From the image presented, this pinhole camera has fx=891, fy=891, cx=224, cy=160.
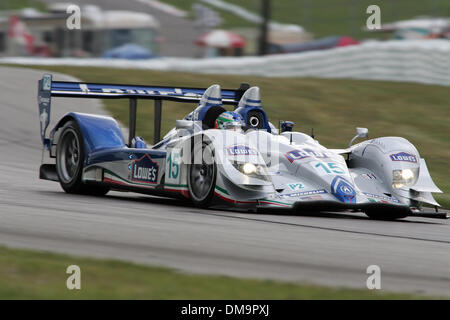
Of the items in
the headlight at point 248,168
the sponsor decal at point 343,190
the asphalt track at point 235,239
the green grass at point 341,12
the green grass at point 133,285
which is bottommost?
the green grass at point 133,285

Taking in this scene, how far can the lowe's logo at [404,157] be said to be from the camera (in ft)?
29.8

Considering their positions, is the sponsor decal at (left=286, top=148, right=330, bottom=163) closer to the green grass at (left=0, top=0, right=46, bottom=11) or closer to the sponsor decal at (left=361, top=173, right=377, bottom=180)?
the sponsor decal at (left=361, top=173, right=377, bottom=180)

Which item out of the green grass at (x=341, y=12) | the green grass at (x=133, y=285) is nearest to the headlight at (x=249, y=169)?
the green grass at (x=133, y=285)

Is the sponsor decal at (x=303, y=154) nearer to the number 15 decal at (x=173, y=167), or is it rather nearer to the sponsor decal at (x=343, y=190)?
the sponsor decal at (x=343, y=190)

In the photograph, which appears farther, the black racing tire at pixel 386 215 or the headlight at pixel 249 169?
the black racing tire at pixel 386 215

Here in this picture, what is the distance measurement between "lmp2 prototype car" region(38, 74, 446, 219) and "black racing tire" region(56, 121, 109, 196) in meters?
0.01

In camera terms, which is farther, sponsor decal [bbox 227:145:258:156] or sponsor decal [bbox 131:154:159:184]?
sponsor decal [bbox 131:154:159:184]

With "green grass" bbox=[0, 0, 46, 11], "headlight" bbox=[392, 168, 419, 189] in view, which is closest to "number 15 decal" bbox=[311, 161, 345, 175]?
"headlight" bbox=[392, 168, 419, 189]

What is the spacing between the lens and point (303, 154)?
866 centimetres

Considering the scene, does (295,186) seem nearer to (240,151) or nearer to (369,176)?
(240,151)

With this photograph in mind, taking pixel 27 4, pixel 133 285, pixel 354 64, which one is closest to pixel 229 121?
pixel 133 285

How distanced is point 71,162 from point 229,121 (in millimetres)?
2227

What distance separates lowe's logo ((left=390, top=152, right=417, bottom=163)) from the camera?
357 inches
